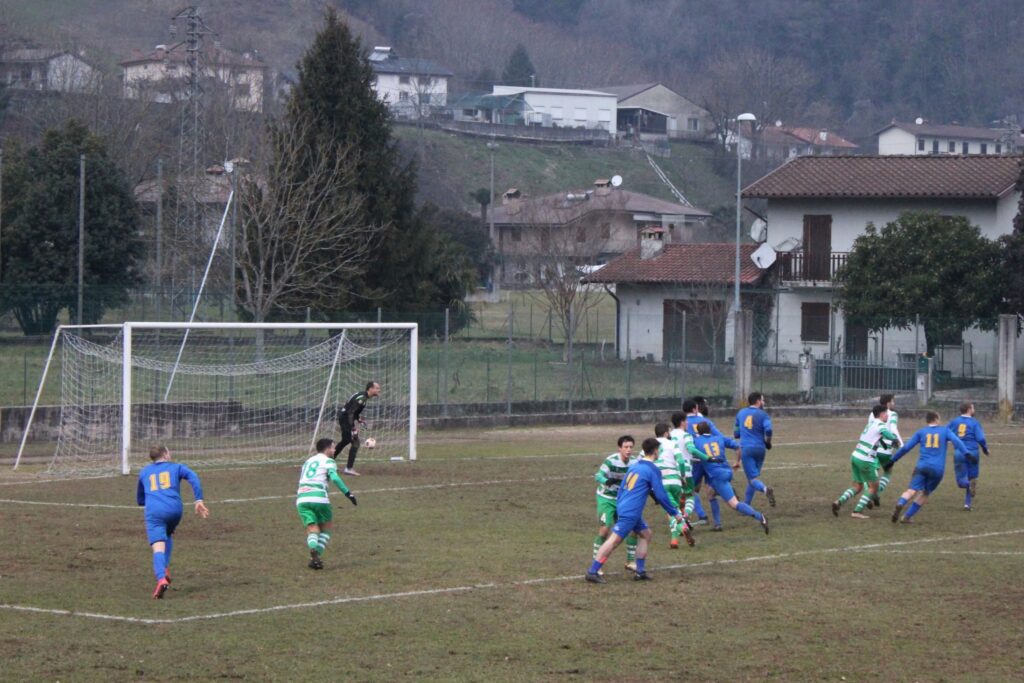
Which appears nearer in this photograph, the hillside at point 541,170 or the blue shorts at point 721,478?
the blue shorts at point 721,478

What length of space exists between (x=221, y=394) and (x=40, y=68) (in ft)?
215

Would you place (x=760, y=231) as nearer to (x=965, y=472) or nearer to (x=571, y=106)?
(x=965, y=472)

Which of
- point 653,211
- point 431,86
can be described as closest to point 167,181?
point 653,211

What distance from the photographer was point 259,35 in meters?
144

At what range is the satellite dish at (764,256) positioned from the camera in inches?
1984

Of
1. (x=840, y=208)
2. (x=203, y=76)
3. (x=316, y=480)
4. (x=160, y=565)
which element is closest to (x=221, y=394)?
(x=316, y=480)

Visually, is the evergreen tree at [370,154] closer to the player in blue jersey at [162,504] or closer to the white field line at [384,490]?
the white field line at [384,490]

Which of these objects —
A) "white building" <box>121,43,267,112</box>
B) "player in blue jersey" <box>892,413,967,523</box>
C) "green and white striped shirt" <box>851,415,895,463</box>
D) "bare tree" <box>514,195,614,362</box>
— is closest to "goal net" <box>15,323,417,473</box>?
"green and white striped shirt" <box>851,415,895,463</box>

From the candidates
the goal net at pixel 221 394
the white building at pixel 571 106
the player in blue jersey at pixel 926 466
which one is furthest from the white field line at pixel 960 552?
the white building at pixel 571 106

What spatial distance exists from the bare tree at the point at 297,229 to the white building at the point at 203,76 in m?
29.0

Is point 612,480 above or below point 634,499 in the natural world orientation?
above

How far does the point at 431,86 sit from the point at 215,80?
180 ft

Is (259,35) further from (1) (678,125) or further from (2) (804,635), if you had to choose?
(2) (804,635)

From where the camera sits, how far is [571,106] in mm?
123562
